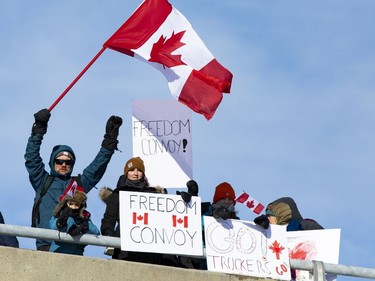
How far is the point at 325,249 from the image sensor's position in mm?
13320

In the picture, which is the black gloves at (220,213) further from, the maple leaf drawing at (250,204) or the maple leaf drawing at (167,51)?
the maple leaf drawing at (250,204)

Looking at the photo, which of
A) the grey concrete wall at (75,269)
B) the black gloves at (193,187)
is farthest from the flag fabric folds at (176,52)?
the grey concrete wall at (75,269)

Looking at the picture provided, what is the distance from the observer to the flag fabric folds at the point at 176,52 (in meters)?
15.1

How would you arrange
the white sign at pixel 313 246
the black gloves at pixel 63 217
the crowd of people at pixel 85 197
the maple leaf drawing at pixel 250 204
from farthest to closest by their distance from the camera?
the maple leaf drawing at pixel 250 204
the white sign at pixel 313 246
the crowd of people at pixel 85 197
the black gloves at pixel 63 217

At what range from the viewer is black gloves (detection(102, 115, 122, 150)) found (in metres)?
13.6

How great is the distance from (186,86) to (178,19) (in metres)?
0.92

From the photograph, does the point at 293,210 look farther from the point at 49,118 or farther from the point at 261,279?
the point at 49,118

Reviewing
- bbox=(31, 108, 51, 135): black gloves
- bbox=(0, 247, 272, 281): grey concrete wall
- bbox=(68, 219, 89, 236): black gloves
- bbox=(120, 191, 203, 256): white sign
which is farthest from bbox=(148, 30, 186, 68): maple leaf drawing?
bbox=(68, 219, 89, 236): black gloves

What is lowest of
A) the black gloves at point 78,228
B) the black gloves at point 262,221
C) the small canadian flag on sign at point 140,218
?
the black gloves at point 78,228

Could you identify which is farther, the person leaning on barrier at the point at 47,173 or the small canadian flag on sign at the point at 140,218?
the person leaning on barrier at the point at 47,173

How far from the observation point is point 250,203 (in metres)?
15.9

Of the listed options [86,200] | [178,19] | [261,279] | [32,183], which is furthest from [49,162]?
[178,19]

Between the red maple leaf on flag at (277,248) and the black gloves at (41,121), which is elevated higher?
the black gloves at (41,121)

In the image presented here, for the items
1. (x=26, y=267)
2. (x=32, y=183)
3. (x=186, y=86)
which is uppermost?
(x=186, y=86)
